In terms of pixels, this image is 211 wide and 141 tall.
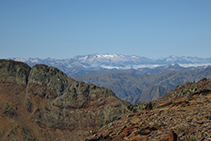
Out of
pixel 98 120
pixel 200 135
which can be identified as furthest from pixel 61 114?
pixel 200 135

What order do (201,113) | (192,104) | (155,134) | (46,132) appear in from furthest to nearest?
(46,132) < (192,104) < (201,113) < (155,134)

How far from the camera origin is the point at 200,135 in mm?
28078

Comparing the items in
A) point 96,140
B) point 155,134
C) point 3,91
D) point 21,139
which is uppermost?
point 155,134

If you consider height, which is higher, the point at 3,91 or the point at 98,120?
the point at 3,91

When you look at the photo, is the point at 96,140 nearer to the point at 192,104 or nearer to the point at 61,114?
the point at 192,104

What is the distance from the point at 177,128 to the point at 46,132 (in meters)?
165

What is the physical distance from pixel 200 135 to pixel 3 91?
196710mm

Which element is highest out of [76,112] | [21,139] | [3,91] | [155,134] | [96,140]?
[155,134]

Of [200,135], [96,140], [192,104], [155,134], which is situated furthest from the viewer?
[192,104]

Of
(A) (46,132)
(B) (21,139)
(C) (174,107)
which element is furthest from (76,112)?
(C) (174,107)

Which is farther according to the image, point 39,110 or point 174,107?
point 39,110

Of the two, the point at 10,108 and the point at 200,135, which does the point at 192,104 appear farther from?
the point at 10,108

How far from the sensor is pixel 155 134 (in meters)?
31.1

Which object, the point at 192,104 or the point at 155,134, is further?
the point at 192,104
